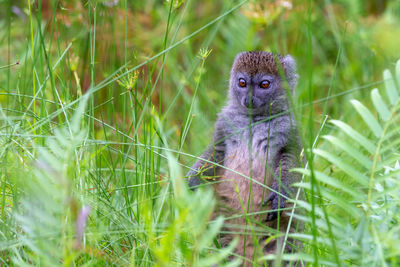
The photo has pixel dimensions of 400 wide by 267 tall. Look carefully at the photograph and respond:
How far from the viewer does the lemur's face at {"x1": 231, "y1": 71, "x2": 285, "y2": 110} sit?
12.1 ft

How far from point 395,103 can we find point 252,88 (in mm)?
1956

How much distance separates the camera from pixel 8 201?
2.69 meters

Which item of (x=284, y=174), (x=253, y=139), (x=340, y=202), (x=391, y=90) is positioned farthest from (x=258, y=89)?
(x=340, y=202)

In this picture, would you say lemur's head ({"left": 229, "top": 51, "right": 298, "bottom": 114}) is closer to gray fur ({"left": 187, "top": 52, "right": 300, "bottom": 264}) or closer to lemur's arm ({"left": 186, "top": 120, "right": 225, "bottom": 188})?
gray fur ({"left": 187, "top": 52, "right": 300, "bottom": 264})

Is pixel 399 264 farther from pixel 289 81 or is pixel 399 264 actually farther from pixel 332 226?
pixel 289 81

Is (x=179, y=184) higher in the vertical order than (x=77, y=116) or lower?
lower

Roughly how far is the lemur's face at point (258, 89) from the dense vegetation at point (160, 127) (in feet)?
1.27

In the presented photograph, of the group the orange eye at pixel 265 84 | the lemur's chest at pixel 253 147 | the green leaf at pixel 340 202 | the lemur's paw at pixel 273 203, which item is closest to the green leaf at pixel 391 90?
the green leaf at pixel 340 202

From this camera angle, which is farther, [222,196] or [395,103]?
[222,196]

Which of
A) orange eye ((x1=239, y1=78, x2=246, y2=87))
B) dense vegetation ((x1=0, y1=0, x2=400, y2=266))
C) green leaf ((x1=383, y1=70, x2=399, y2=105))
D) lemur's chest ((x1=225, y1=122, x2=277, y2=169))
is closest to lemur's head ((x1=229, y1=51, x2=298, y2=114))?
orange eye ((x1=239, y1=78, x2=246, y2=87))

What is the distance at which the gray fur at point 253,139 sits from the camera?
3420 millimetres

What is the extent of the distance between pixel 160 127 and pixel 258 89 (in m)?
1.72

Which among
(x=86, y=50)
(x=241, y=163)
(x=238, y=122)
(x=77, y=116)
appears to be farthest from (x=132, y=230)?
(x=86, y=50)

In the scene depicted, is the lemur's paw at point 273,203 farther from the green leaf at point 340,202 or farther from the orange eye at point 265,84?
the green leaf at point 340,202
